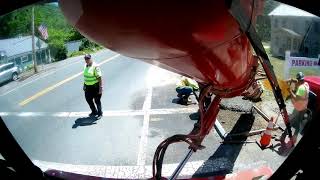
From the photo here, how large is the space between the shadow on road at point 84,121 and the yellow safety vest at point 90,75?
2.88 feet

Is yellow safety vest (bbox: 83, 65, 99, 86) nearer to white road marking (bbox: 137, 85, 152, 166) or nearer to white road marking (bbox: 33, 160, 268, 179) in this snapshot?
white road marking (bbox: 137, 85, 152, 166)

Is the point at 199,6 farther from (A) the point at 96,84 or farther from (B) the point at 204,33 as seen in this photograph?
(A) the point at 96,84

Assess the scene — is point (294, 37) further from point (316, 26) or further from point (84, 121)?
point (84, 121)

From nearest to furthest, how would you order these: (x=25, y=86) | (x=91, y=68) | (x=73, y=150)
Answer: (x=73, y=150) < (x=91, y=68) < (x=25, y=86)

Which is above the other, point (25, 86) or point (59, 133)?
point (59, 133)

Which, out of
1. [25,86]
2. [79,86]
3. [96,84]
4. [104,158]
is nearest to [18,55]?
[25,86]

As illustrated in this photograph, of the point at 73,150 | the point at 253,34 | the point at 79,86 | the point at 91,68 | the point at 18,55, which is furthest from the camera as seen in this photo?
the point at 18,55

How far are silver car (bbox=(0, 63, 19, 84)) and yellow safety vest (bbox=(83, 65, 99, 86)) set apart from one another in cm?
1054

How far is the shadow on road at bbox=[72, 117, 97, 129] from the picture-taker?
8.37m

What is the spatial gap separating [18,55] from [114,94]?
13096mm

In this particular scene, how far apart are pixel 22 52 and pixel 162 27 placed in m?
22.0

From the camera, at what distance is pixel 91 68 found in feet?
25.6

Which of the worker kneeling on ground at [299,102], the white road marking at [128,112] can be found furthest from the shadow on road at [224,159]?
the white road marking at [128,112]

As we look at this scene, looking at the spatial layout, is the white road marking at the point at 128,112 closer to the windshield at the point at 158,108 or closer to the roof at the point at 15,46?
the windshield at the point at 158,108
